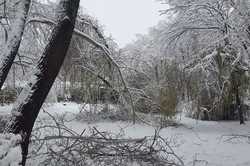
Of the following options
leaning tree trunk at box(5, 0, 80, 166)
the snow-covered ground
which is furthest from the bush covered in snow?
the snow-covered ground

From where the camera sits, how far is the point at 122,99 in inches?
399

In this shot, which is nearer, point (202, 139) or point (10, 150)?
point (10, 150)

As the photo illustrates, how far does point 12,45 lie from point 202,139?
543 centimetres

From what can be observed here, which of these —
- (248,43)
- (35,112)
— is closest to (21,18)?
(35,112)

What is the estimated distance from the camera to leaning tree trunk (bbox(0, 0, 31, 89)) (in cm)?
499

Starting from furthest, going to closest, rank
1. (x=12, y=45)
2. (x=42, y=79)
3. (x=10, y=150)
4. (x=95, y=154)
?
(x=12, y=45) → (x=95, y=154) → (x=42, y=79) → (x=10, y=150)

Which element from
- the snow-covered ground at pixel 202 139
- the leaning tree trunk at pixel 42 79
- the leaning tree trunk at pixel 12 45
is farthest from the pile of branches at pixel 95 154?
the snow-covered ground at pixel 202 139

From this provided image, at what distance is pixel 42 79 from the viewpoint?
15.1ft

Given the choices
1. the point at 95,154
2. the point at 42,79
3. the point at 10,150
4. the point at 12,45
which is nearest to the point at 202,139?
the point at 95,154

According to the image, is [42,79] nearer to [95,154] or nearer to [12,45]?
[12,45]

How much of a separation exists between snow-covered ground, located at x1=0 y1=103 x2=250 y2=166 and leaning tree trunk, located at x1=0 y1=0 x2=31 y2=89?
10.5 ft

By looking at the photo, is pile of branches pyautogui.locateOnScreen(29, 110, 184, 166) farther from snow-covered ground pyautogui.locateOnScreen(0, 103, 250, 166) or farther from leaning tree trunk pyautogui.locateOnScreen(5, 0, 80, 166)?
snow-covered ground pyautogui.locateOnScreen(0, 103, 250, 166)

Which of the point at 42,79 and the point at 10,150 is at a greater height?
the point at 42,79

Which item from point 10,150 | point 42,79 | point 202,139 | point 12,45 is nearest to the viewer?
point 10,150
